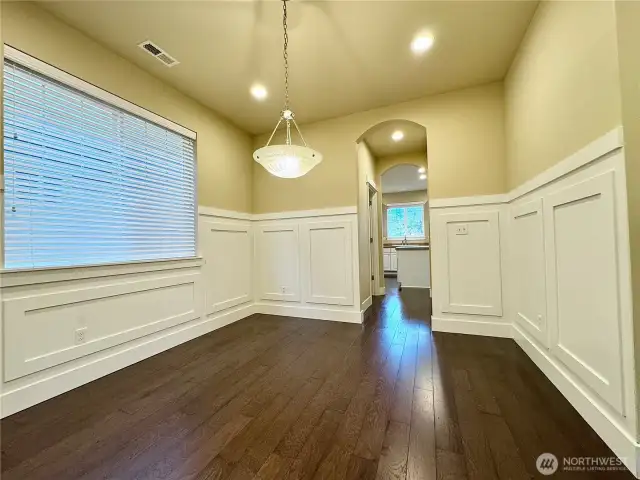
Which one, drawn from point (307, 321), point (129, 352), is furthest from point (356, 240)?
point (129, 352)

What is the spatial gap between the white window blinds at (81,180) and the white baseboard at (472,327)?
2.90 m

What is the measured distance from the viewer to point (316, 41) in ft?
6.98

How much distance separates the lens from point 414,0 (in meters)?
1.78

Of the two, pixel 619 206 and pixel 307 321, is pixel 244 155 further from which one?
pixel 619 206

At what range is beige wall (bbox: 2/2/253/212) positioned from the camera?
1.75m

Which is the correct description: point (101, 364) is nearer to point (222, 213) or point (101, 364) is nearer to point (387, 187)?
point (222, 213)

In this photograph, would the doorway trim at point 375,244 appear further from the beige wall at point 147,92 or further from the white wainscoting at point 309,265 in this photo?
the beige wall at point 147,92

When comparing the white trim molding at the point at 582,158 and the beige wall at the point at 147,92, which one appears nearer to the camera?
the white trim molding at the point at 582,158

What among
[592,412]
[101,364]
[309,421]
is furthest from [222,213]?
[592,412]

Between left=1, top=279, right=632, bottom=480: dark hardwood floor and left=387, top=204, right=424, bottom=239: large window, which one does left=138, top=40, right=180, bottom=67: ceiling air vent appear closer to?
left=1, top=279, right=632, bottom=480: dark hardwood floor

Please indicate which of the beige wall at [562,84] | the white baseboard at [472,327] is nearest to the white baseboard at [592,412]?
the white baseboard at [472,327]

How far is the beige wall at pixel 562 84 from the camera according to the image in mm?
1212

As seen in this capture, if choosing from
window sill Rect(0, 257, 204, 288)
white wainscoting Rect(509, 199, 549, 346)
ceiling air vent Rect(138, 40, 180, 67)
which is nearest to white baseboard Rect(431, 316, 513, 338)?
white wainscoting Rect(509, 199, 549, 346)

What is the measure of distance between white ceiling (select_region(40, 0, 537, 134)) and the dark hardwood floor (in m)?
2.63
